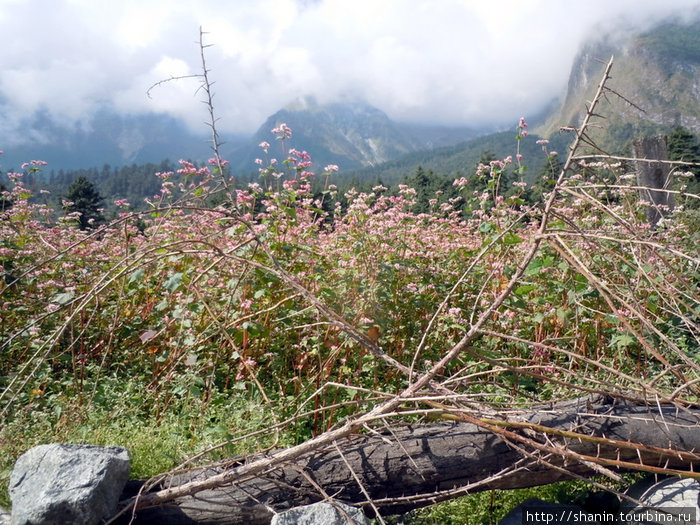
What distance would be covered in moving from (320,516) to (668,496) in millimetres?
1584

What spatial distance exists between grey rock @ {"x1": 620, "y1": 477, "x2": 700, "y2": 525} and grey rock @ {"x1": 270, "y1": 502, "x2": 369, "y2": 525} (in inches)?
48.5

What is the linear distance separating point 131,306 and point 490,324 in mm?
2967

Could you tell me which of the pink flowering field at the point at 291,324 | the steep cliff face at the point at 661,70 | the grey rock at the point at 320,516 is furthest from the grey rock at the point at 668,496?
the steep cliff face at the point at 661,70

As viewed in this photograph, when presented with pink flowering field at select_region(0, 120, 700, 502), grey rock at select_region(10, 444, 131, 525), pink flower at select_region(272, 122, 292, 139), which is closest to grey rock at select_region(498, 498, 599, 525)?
pink flowering field at select_region(0, 120, 700, 502)

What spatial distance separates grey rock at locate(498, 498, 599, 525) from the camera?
80.7 inches

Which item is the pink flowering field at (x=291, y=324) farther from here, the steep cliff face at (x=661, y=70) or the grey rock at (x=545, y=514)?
the steep cliff face at (x=661, y=70)

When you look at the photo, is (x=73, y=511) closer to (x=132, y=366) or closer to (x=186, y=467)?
(x=186, y=467)

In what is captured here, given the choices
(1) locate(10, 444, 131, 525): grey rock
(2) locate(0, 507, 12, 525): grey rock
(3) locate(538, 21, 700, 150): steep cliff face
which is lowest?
(2) locate(0, 507, 12, 525): grey rock

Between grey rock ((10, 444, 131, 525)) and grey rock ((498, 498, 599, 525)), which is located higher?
grey rock ((10, 444, 131, 525))

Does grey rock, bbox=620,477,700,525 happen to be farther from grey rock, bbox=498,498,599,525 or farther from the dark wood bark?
grey rock, bbox=498,498,599,525

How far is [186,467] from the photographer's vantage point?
2.00m

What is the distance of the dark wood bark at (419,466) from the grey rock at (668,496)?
9 cm

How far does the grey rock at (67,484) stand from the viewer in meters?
1.64

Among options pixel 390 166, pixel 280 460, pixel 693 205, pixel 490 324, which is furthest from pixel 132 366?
pixel 390 166
